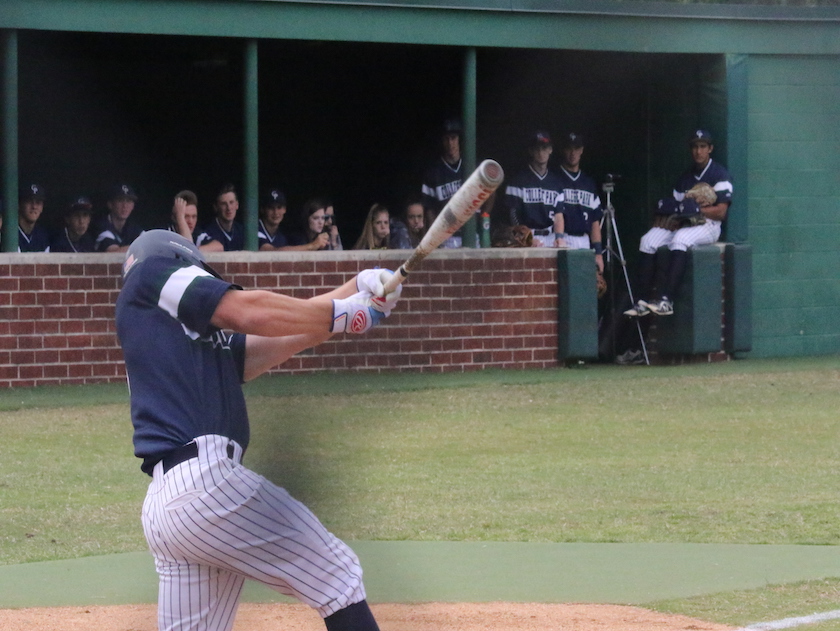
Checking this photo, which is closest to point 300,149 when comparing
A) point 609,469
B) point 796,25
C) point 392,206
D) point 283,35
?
point 392,206

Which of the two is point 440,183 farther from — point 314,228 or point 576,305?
point 576,305

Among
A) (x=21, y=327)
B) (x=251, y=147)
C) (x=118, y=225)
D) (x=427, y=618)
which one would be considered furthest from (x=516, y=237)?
(x=427, y=618)

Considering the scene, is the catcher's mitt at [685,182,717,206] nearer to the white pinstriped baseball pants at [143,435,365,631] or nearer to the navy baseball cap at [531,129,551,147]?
the navy baseball cap at [531,129,551,147]

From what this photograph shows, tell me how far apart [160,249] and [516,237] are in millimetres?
8958

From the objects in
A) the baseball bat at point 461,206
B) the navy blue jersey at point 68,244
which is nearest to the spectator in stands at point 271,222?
the navy blue jersey at point 68,244

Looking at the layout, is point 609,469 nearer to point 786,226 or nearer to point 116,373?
point 116,373

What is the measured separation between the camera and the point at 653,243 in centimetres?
1251

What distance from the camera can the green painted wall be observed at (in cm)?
1283

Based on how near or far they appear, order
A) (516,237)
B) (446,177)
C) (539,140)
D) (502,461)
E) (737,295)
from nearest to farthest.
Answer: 1. (502,461)
2. (446,177)
3. (539,140)
4. (516,237)
5. (737,295)

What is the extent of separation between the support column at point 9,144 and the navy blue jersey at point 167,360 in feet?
25.3

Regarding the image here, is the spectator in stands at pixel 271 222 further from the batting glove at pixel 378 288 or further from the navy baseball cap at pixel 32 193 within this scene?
the batting glove at pixel 378 288

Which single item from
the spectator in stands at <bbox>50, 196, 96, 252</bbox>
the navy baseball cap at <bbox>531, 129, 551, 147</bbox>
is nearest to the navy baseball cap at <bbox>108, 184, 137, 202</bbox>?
the spectator in stands at <bbox>50, 196, 96, 252</bbox>

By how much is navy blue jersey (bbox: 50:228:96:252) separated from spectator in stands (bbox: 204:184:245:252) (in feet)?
3.20

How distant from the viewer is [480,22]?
11633mm
